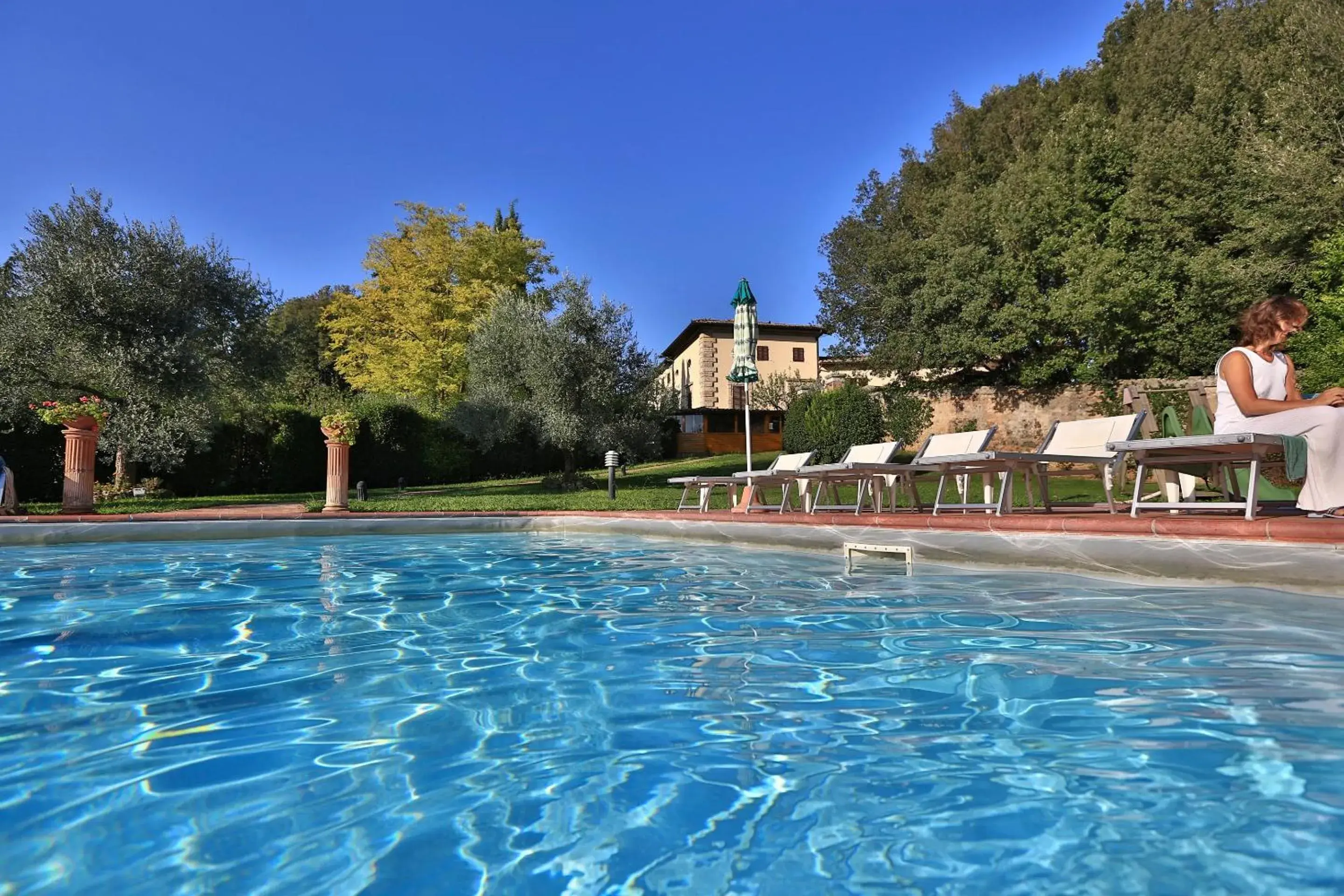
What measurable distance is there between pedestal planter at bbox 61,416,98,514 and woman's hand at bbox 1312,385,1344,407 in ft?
49.4

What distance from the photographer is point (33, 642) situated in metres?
3.71

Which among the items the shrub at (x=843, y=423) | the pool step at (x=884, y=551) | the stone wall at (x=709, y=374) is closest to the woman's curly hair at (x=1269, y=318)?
the pool step at (x=884, y=551)

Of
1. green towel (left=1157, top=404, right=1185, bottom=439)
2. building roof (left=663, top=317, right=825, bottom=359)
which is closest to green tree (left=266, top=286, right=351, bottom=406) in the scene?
building roof (left=663, top=317, right=825, bottom=359)

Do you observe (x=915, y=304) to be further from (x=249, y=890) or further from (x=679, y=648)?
(x=249, y=890)

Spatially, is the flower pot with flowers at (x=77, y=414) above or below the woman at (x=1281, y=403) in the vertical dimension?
above

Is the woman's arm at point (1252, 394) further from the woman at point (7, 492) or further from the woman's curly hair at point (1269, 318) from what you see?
the woman at point (7, 492)

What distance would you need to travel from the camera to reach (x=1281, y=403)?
475 cm

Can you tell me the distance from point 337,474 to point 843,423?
584 inches

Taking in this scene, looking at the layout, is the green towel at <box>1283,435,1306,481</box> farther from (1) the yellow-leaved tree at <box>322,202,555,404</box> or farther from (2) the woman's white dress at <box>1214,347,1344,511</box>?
(1) the yellow-leaved tree at <box>322,202,555,404</box>

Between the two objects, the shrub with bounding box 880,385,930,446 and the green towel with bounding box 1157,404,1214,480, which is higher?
the shrub with bounding box 880,385,930,446

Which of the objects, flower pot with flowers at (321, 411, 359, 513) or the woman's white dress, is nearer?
the woman's white dress

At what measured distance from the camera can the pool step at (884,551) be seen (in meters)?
5.50

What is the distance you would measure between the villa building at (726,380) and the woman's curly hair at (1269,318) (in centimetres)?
3020

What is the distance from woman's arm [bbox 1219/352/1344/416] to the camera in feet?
15.4
